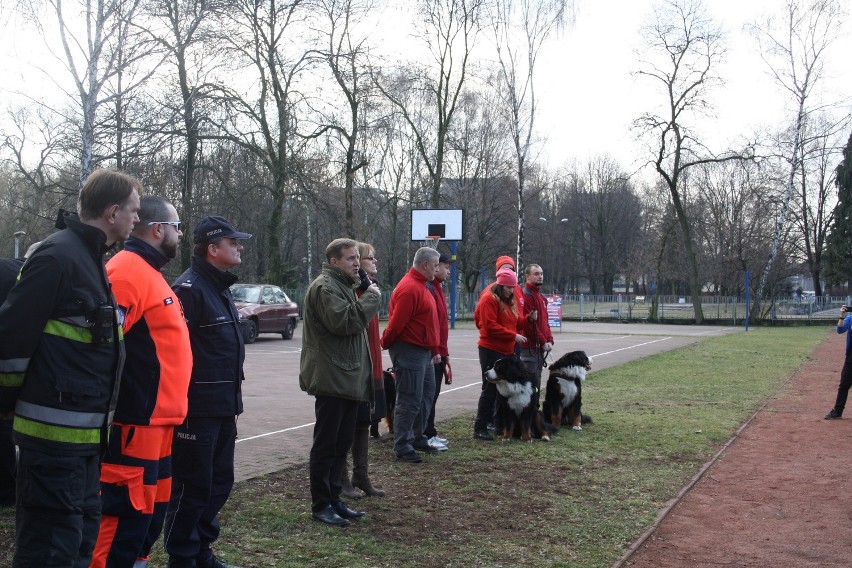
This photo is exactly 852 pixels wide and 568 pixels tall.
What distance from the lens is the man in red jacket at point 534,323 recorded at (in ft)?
30.8

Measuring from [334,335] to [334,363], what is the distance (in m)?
0.19

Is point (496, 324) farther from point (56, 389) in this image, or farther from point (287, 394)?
point (56, 389)

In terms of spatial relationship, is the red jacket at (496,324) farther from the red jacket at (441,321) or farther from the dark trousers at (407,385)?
Result: the dark trousers at (407,385)

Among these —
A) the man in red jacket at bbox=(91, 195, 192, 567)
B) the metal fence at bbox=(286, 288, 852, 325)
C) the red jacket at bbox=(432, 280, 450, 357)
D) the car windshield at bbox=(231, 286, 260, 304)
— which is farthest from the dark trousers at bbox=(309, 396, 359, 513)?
the metal fence at bbox=(286, 288, 852, 325)

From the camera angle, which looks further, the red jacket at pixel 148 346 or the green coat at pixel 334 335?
the green coat at pixel 334 335

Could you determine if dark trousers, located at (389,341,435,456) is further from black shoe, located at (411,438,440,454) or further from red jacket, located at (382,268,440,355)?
black shoe, located at (411,438,440,454)

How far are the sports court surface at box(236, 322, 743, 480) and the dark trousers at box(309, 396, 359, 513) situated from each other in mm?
1484

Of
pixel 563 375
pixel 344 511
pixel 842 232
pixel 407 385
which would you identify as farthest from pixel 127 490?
pixel 842 232

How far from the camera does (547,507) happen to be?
20.2 feet

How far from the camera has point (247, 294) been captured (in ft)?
78.5

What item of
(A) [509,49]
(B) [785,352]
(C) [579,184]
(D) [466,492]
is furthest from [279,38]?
(C) [579,184]

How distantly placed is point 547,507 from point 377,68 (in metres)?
26.7

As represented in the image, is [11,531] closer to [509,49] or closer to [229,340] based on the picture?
[229,340]

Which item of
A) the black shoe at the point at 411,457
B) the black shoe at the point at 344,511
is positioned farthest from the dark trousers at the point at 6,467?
the black shoe at the point at 411,457
